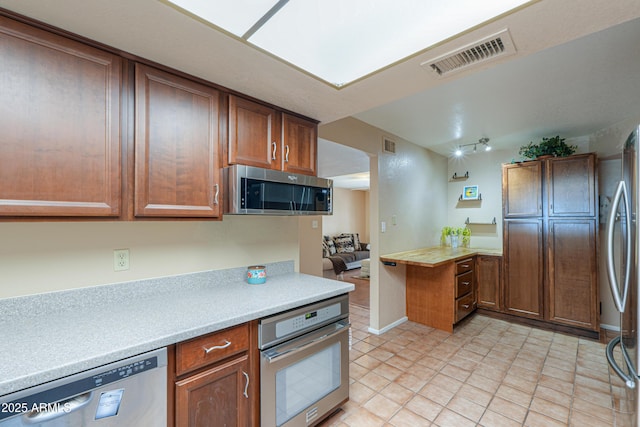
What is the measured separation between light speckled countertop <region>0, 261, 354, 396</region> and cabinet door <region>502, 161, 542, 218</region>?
113 inches

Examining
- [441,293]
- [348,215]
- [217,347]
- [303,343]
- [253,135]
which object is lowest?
[441,293]

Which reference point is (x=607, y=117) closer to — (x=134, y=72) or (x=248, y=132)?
(x=248, y=132)

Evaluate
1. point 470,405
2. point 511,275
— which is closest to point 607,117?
point 511,275

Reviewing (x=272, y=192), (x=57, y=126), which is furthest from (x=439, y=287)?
(x=57, y=126)

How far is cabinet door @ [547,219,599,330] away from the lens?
3.03 meters

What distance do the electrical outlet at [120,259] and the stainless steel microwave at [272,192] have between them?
0.59m

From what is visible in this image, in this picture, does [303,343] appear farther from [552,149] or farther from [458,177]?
[458,177]

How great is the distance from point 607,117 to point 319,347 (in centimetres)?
370

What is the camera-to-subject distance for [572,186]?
123 inches

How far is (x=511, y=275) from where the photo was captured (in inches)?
139

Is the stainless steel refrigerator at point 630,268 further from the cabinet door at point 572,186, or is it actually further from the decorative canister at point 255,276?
the decorative canister at point 255,276

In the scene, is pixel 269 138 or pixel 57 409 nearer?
pixel 57 409

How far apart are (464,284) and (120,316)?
3.50 metres

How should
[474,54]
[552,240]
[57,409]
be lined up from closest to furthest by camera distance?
[57,409] < [474,54] < [552,240]
